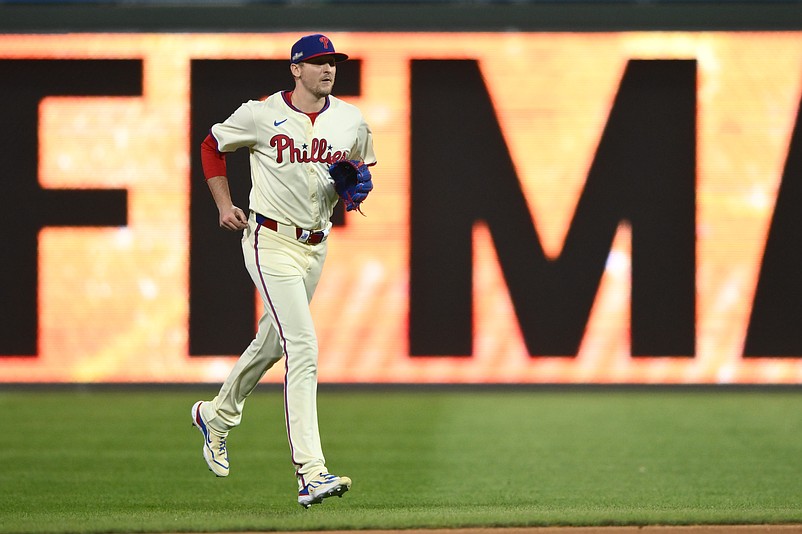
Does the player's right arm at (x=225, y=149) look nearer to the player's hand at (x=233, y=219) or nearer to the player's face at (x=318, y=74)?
the player's hand at (x=233, y=219)

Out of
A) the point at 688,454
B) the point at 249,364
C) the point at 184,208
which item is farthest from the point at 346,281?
the point at 249,364

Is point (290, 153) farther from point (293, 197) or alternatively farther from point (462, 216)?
point (462, 216)

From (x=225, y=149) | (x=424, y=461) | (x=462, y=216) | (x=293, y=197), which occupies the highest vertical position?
(x=225, y=149)

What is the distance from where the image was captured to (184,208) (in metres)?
12.5

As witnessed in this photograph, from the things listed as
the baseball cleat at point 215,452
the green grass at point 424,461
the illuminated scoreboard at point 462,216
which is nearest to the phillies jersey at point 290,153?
the baseball cleat at point 215,452

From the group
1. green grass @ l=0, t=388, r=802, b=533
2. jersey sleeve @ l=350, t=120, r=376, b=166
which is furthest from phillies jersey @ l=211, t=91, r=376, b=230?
green grass @ l=0, t=388, r=802, b=533

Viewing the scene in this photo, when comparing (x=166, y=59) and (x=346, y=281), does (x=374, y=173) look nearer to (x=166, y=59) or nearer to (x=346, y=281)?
(x=346, y=281)

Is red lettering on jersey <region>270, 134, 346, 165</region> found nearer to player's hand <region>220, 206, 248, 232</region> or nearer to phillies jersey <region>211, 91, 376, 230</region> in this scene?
phillies jersey <region>211, 91, 376, 230</region>

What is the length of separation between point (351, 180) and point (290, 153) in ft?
1.05

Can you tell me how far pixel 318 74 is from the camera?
669 centimetres

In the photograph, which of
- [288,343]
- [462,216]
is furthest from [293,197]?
[462,216]

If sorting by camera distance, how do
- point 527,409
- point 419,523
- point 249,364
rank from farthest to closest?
point 527,409, point 249,364, point 419,523

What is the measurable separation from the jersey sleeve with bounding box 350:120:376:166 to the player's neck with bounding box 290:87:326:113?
26 centimetres

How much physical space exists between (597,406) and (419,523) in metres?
6.34
